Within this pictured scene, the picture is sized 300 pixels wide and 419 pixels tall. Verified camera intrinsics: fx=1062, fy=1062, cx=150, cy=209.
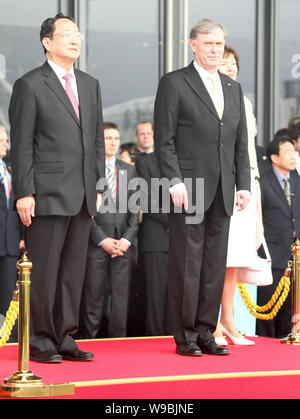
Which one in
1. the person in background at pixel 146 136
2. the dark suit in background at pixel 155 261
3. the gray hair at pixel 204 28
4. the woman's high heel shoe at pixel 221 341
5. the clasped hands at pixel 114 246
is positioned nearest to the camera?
the gray hair at pixel 204 28

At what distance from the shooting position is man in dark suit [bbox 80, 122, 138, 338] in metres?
8.67

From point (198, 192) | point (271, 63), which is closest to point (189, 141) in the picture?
point (198, 192)

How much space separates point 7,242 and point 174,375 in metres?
2.98

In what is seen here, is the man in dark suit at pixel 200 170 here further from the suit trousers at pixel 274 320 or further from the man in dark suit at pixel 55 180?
the suit trousers at pixel 274 320

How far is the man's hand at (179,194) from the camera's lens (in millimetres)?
6281

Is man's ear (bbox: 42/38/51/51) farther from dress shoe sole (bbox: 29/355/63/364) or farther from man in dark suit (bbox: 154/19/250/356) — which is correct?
dress shoe sole (bbox: 29/355/63/364)

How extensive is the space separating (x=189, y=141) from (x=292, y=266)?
6.08ft

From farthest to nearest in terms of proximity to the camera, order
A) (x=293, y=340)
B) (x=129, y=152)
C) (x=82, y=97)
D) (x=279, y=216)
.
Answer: (x=129, y=152) < (x=279, y=216) < (x=293, y=340) < (x=82, y=97)

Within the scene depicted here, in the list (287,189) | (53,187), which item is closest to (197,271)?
(53,187)

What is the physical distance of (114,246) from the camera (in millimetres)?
8672

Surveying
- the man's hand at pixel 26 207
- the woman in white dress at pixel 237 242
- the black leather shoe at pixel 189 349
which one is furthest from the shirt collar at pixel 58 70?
the black leather shoe at pixel 189 349

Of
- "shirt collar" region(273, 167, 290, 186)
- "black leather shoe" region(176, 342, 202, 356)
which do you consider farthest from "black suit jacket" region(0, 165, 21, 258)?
"shirt collar" region(273, 167, 290, 186)

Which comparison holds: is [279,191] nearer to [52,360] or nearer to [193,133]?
[193,133]

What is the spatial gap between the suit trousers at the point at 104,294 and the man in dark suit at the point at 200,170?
2131 mm
